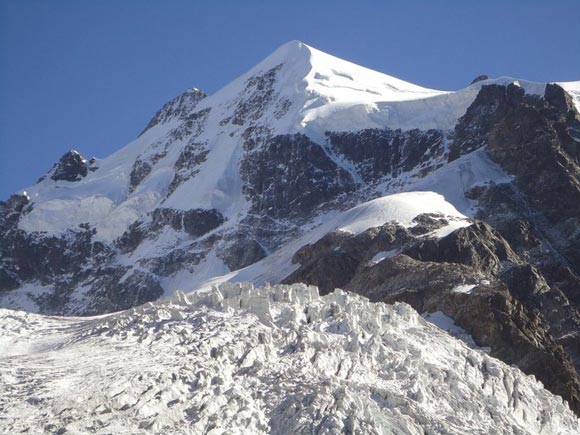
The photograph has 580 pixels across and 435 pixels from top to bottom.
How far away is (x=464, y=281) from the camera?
113 metres

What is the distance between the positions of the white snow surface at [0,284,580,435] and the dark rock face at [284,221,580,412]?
55.3 ft

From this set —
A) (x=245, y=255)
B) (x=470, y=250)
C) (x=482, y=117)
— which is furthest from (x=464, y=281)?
(x=482, y=117)

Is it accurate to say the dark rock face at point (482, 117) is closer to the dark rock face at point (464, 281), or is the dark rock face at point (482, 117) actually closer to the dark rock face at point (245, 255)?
the dark rock face at point (245, 255)

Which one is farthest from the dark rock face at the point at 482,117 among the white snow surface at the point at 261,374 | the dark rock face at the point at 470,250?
the white snow surface at the point at 261,374

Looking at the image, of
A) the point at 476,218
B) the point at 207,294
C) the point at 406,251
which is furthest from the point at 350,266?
the point at 207,294

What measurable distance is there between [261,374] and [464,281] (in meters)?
49.1

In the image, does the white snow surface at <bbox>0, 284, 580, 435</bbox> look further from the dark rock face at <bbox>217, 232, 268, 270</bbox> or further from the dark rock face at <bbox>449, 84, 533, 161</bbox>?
the dark rock face at <bbox>217, 232, 268, 270</bbox>

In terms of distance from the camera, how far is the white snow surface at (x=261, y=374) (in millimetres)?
60719

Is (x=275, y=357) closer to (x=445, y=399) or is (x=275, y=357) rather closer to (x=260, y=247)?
(x=445, y=399)

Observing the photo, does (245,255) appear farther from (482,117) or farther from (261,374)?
(261,374)

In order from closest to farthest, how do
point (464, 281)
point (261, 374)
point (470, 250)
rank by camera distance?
point (261, 374) → point (464, 281) → point (470, 250)

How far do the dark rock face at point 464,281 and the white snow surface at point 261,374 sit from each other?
16.8 metres

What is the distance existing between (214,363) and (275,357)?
4.45 meters

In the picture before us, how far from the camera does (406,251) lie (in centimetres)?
13288
